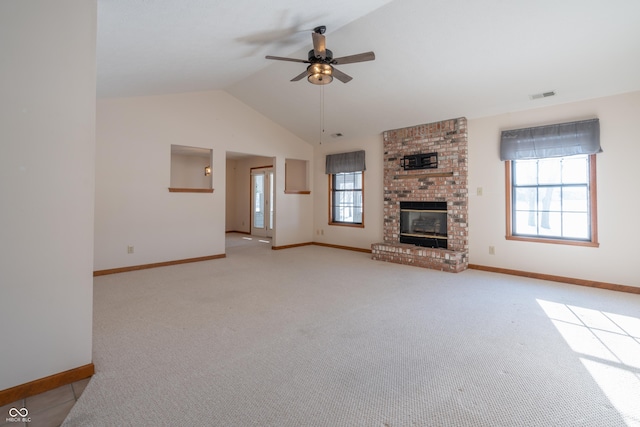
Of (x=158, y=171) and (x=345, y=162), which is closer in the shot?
(x=158, y=171)

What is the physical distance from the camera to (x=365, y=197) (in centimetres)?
651

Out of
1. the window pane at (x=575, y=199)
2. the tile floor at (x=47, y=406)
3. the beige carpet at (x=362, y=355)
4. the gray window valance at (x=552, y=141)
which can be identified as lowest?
the tile floor at (x=47, y=406)

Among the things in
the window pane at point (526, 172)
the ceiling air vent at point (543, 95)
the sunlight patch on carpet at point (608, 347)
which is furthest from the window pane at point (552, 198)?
the sunlight patch on carpet at point (608, 347)

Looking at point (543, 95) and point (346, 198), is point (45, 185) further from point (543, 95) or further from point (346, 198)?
point (346, 198)

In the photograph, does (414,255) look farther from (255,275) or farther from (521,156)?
(255,275)

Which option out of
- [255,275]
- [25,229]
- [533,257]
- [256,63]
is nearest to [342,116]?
[256,63]

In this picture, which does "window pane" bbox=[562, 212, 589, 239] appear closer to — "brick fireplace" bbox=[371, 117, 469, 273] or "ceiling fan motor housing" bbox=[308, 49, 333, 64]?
"brick fireplace" bbox=[371, 117, 469, 273]

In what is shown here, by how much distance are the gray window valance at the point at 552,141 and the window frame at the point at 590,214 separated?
0.18 meters

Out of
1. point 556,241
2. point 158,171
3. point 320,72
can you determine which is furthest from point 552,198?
point 158,171

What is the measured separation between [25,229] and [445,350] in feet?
9.27

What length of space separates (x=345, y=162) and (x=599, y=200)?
14.1 feet

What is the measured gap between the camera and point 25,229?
1682mm

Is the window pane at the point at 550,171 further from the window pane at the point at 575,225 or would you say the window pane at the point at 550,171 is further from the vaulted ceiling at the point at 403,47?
the vaulted ceiling at the point at 403,47

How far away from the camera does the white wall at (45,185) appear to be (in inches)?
64.3
